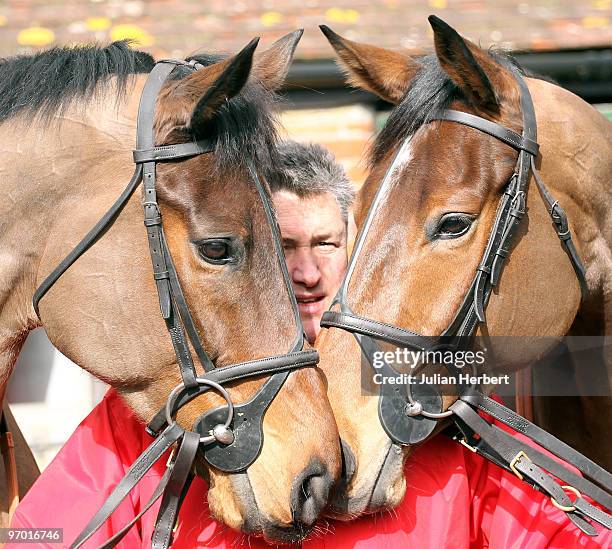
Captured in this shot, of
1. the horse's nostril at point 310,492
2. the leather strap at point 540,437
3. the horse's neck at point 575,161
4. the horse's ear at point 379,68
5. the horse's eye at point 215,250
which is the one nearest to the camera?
the horse's nostril at point 310,492

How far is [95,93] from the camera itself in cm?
253

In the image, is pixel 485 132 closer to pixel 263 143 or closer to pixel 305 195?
pixel 263 143

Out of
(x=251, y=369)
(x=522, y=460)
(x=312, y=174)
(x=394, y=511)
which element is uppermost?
(x=312, y=174)

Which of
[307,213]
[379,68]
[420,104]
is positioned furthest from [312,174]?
[420,104]

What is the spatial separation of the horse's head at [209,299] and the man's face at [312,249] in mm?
680

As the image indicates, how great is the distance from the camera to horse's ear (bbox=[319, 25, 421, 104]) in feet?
9.01

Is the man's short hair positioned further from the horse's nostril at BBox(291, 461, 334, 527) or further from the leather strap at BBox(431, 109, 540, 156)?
the horse's nostril at BBox(291, 461, 334, 527)

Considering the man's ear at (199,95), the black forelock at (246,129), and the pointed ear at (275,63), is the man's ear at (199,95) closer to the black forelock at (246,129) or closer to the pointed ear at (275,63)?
the black forelock at (246,129)

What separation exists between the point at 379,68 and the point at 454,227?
24.5 inches

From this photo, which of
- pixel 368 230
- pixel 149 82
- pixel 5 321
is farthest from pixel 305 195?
pixel 5 321

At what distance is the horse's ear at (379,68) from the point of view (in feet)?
9.01

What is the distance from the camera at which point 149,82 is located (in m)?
2.48

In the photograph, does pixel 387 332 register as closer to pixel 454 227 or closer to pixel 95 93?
pixel 454 227

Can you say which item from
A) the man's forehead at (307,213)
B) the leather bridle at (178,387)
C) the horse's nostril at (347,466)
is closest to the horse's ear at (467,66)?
the leather bridle at (178,387)
